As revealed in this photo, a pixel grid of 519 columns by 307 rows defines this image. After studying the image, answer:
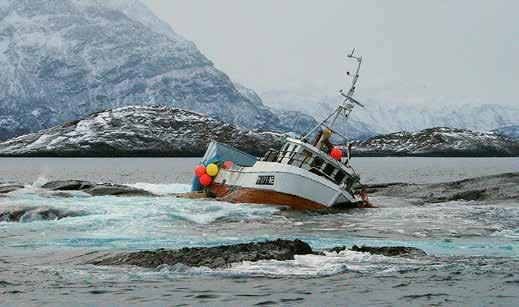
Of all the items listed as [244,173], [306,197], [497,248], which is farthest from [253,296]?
[244,173]

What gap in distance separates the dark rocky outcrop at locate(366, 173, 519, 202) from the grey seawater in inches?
417

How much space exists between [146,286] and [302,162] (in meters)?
28.9

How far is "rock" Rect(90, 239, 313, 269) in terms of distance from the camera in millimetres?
21703

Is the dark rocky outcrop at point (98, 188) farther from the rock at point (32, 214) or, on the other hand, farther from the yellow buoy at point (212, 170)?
the rock at point (32, 214)

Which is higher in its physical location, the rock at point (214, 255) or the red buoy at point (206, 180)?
the red buoy at point (206, 180)

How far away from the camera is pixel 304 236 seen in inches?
1236

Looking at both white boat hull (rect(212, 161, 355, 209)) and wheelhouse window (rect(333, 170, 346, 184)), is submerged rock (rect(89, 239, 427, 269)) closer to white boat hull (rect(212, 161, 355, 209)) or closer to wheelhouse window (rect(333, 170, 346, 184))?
white boat hull (rect(212, 161, 355, 209))

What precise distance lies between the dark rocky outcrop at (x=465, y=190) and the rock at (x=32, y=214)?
28.6 metres

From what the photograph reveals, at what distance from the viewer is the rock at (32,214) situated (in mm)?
36969

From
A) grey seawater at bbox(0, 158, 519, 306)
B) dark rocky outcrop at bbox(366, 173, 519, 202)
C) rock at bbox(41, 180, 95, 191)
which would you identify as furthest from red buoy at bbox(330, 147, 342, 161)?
rock at bbox(41, 180, 95, 191)

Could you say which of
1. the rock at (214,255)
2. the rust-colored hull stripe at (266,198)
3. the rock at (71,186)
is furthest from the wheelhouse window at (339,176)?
the rock at (214,255)

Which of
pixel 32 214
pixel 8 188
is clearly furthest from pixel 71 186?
pixel 32 214

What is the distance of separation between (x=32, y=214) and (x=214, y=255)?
18.2 meters

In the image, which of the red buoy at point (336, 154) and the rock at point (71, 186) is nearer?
the red buoy at point (336, 154)
